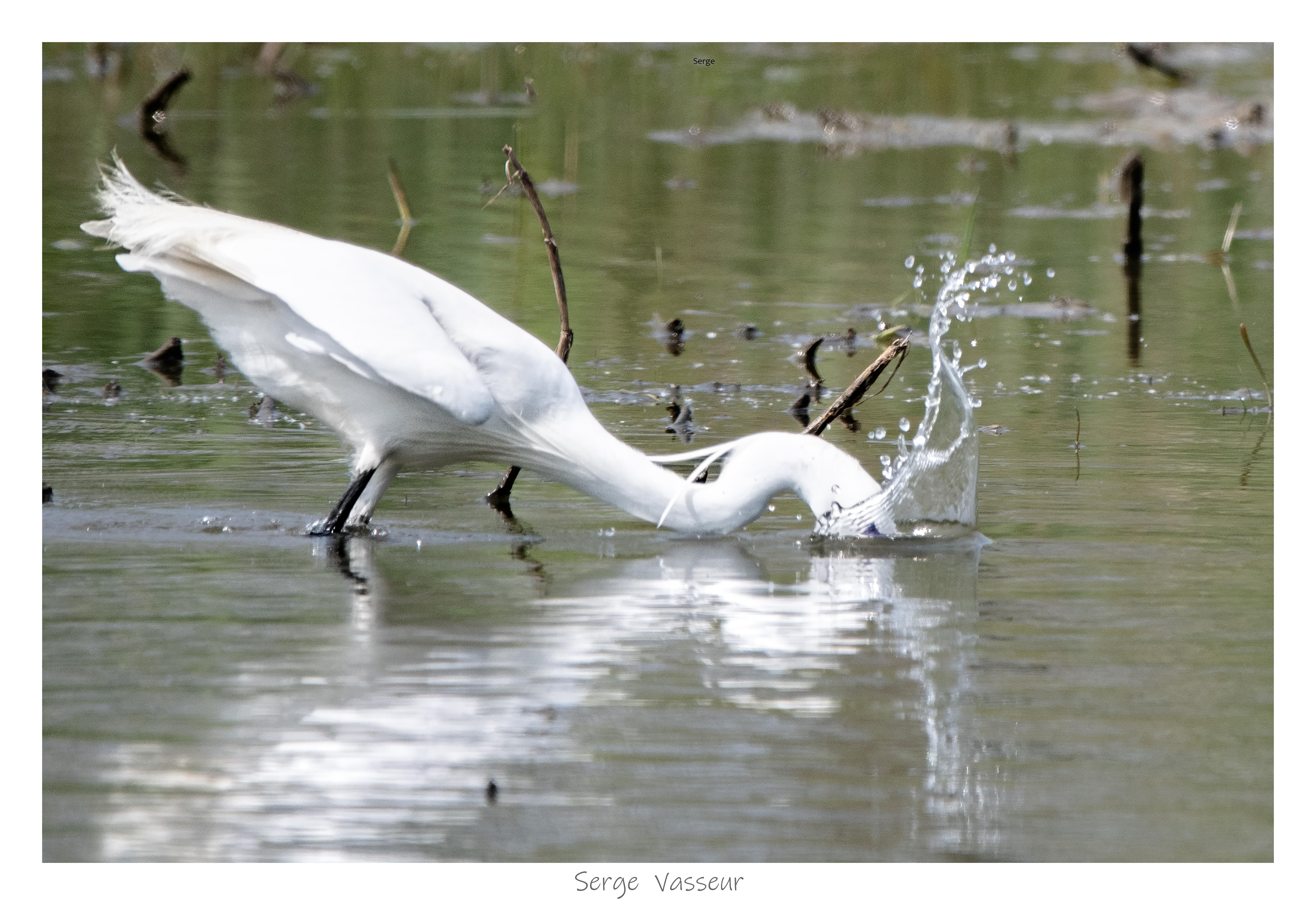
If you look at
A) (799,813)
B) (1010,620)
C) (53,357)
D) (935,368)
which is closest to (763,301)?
(53,357)

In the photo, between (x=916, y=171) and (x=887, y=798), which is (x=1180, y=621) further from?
(x=916, y=171)

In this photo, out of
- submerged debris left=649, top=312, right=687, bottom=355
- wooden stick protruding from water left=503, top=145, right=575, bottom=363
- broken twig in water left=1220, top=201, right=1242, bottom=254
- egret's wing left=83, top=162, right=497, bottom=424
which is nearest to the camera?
egret's wing left=83, top=162, right=497, bottom=424

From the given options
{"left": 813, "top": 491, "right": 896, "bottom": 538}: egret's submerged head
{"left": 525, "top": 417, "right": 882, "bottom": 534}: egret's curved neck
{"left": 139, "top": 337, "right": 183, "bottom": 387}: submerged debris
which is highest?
{"left": 139, "top": 337, "right": 183, "bottom": 387}: submerged debris

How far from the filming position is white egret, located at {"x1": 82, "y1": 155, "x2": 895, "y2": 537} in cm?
741

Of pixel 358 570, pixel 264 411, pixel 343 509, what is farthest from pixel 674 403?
pixel 358 570

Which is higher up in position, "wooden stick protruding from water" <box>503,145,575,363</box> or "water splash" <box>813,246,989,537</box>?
"wooden stick protruding from water" <box>503,145,575,363</box>

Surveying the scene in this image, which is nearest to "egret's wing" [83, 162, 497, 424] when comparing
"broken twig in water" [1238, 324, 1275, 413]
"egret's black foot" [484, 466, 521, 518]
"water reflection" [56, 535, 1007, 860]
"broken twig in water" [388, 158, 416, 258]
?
"water reflection" [56, 535, 1007, 860]

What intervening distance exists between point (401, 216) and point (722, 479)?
28.9ft

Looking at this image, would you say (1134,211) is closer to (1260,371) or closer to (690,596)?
(1260,371)

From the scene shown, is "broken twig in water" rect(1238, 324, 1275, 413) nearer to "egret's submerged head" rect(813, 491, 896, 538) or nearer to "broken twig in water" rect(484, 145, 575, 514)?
"egret's submerged head" rect(813, 491, 896, 538)

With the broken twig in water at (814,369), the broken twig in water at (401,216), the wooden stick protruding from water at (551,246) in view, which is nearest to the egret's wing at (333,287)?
the wooden stick protruding from water at (551,246)

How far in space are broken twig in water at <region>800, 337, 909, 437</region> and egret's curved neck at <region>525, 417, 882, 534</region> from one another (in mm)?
698
